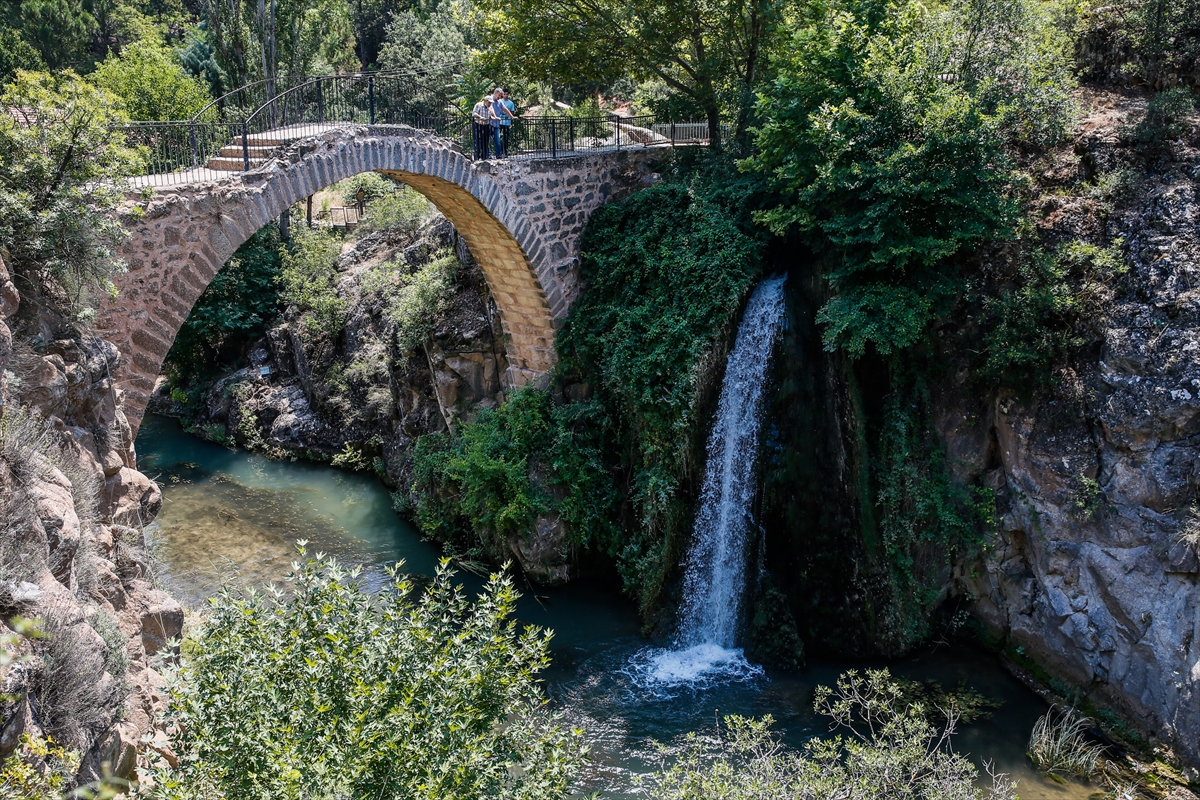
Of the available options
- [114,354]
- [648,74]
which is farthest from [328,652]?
[648,74]

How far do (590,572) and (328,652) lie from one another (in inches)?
339

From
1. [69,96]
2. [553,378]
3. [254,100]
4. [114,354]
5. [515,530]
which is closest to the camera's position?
[69,96]

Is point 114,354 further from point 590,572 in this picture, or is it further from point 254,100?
point 254,100

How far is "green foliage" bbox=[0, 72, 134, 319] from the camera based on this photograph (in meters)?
6.99

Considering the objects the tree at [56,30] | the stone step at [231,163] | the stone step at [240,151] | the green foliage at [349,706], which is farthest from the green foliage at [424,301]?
the tree at [56,30]

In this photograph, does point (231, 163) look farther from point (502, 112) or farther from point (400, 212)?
point (400, 212)

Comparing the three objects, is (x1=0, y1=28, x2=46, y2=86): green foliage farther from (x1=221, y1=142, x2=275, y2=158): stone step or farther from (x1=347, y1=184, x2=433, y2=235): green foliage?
(x1=221, y1=142, x2=275, y2=158): stone step

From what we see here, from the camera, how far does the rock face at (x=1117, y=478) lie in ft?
30.6

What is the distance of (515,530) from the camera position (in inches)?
533

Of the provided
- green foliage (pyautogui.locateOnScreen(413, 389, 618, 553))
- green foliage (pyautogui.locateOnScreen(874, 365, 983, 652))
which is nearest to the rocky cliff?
green foliage (pyautogui.locateOnScreen(413, 389, 618, 553))

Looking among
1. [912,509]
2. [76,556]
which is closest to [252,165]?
[76,556]

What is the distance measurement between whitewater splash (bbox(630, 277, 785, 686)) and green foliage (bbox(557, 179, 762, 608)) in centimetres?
35

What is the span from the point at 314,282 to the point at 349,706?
16826 mm

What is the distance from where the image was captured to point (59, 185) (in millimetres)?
7285
